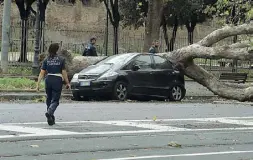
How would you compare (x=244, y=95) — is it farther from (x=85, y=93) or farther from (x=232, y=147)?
(x=232, y=147)

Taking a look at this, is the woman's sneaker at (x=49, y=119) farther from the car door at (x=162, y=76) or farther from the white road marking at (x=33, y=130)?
the car door at (x=162, y=76)

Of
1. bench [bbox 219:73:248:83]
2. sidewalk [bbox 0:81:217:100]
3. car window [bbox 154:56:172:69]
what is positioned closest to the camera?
sidewalk [bbox 0:81:217:100]

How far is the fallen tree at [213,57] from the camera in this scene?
73.8 ft

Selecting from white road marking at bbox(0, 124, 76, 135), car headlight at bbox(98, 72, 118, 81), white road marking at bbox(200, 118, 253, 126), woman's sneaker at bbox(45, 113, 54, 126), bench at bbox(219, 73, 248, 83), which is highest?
car headlight at bbox(98, 72, 118, 81)

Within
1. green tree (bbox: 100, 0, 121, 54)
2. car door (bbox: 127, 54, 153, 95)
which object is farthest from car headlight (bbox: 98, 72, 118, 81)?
green tree (bbox: 100, 0, 121, 54)

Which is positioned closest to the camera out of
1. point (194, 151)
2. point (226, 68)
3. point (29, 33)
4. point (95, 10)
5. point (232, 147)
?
point (194, 151)

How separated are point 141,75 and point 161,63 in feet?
4.23

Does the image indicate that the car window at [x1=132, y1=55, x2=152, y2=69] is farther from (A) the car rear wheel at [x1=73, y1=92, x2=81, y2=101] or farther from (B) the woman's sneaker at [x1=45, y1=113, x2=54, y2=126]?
(B) the woman's sneaker at [x1=45, y1=113, x2=54, y2=126]

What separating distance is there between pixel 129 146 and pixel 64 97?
1154 cm

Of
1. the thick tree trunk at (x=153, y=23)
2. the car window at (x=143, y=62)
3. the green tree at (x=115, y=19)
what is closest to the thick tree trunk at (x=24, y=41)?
the green tree at (x=115, y=19)

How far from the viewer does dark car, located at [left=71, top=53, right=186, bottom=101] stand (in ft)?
64.9

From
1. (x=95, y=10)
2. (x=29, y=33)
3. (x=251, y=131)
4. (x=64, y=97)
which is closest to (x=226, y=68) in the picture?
(x=29, y=33)

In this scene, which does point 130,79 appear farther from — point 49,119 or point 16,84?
point 49,119

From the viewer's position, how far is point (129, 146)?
10.1m
